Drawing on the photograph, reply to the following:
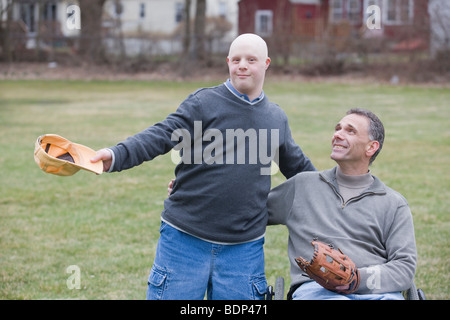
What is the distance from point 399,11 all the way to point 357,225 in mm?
25310

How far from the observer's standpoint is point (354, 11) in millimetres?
38719

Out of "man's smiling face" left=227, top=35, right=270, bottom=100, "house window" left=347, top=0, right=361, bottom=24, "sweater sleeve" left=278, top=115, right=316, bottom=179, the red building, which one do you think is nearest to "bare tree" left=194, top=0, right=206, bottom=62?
the red building

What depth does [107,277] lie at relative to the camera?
217 inches

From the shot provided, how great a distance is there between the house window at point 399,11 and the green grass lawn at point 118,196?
25.3 feet

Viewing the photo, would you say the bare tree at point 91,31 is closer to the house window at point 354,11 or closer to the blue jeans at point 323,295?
the house window at point 354,11

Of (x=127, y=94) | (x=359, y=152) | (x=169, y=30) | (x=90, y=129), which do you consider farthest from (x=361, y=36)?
(x=359, y=152)

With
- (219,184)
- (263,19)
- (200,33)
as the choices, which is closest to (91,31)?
(200,33)

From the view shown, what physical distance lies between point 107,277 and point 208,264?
2.28m

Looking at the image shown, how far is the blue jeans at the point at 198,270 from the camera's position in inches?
135

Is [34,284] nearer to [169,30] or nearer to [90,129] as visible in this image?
[90,129]

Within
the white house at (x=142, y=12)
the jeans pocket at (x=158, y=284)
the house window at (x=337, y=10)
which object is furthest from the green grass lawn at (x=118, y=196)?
the white house at (x=142, y=12)
